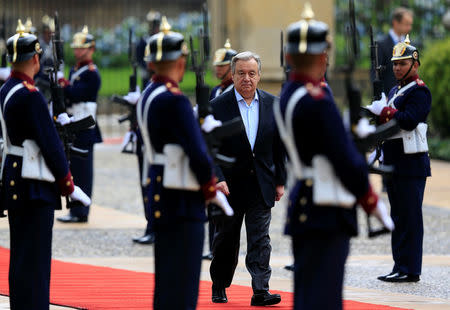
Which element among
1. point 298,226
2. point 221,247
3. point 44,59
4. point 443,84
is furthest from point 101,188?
point 298,226

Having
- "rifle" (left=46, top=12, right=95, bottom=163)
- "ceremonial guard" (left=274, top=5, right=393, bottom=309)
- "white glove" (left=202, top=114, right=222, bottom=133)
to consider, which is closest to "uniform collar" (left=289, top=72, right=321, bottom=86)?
"ceremonial guard" (left=274, top=5, right=393, bottom=309)

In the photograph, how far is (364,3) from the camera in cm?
2278

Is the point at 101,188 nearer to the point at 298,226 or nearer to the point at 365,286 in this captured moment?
the point at 365,286

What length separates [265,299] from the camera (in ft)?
24.8

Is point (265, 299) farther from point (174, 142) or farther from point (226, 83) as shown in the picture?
point (226, 83)

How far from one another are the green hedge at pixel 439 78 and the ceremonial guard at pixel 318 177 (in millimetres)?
12059

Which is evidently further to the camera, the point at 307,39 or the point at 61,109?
the point at 61,109

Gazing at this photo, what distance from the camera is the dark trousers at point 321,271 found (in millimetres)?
5410

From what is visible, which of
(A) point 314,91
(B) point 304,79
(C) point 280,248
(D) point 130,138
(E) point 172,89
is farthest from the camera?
(D) point 130,138

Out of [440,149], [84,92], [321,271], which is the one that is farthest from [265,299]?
[440,149]

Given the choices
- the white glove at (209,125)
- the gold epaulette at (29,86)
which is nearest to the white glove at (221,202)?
the white glove at (209,125)

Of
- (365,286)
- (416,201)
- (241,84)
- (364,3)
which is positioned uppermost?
(364,3)

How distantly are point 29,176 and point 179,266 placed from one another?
112cm

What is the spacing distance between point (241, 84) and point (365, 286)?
193 centimetres
